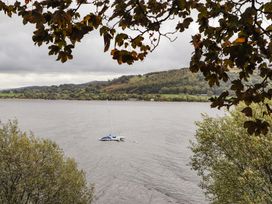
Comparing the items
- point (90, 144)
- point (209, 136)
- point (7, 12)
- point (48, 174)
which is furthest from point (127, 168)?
point (7, 12)

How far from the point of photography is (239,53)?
4.10 m

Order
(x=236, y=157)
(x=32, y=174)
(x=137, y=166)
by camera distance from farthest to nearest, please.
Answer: (x=137, y=166), (x=32, y=174), (x=236, y=157)

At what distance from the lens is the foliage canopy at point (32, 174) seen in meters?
42.8

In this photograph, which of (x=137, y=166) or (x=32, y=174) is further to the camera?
(x=137, y=166)

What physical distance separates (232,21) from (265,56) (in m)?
0.97

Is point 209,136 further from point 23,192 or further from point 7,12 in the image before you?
point 7,12

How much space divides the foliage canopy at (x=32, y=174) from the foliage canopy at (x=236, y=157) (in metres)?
15.8

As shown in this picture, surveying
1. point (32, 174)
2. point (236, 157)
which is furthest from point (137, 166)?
point (236, 157)

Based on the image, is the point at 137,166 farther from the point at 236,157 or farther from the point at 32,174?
the point at 236,157

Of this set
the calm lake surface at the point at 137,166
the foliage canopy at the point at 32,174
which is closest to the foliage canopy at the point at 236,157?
the calm lake surface at the point at 137,166

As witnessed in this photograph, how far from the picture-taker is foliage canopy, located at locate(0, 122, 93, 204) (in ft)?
140

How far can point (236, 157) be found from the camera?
35250 millimetres

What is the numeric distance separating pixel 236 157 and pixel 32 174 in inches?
885

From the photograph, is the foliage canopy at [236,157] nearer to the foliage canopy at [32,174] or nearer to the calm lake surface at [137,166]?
the calm lake surface at [137,166]
